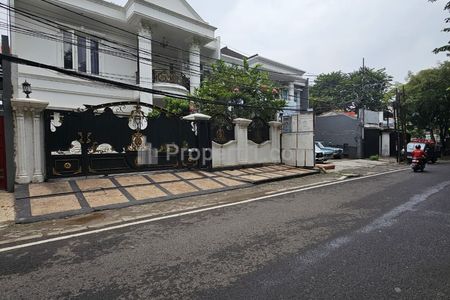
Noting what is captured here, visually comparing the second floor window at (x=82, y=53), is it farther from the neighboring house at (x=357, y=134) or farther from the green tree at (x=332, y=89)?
the green tree at (x=332, y=89)

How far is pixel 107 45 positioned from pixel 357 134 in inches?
756

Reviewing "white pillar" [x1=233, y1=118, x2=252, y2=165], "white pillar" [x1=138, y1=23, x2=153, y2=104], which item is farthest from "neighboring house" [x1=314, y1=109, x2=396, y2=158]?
"white pillar" [x1=138, y1=23, x2=153, y2=104]

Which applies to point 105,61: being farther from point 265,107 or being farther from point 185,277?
point 185,277

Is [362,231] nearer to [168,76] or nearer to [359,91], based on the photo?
[168,76]

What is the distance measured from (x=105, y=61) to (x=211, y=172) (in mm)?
8810

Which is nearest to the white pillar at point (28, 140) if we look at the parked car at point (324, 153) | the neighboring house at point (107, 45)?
the neighboring house at point (107, 45)

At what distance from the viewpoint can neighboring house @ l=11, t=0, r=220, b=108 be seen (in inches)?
518

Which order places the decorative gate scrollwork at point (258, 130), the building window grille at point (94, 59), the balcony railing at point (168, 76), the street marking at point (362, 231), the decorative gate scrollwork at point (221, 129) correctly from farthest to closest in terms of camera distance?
1. the balcony railing at point (168, 76)
2. the building window grille at point (94, 59)
3. the decorative gate scrollwork at point (258, 130)
4. the decorative gate scrollwork at point (221, 129)
5. the street marking at point (362, 231)

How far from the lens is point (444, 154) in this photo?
28719mm

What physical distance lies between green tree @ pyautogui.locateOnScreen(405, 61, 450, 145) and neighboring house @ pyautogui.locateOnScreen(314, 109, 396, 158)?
2.75m

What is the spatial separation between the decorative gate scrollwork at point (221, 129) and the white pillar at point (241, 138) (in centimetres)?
22

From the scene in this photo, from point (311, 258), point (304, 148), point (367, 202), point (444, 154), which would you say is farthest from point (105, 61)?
point (444, 154)

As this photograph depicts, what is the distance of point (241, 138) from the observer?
12.9m

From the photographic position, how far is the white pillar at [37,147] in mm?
8180
